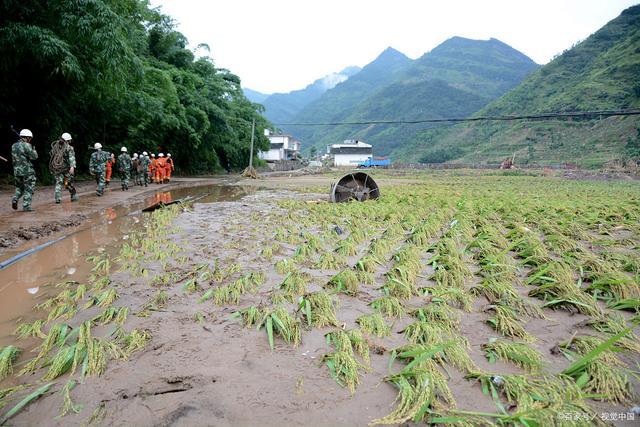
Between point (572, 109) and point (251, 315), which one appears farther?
point (572, 109)

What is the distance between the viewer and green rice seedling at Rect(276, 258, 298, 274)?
4514 millimetres

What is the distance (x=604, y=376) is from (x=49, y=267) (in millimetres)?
5813

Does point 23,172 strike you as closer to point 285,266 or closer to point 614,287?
point 285,266

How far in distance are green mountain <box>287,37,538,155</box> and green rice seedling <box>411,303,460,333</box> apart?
92089 mm

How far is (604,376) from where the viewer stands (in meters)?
2.22

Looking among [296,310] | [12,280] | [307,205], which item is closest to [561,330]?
[296,310]

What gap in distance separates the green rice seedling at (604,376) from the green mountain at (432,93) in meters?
92.8

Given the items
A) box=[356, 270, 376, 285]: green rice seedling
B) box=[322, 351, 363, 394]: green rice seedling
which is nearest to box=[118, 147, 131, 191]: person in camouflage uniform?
box=[356, 270, 376, 285]: green rice seedling

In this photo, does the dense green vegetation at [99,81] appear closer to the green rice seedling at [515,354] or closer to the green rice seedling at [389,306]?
the green rice seedling at [389,306]

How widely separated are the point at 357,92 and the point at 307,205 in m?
171

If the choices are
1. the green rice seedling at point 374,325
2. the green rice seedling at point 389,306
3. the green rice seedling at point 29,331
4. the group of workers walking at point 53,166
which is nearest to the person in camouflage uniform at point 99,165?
the group of workers walking at point 53,166

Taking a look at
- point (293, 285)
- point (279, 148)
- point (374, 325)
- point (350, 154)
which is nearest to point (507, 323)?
point (374, 325)

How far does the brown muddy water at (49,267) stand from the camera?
3.41 m

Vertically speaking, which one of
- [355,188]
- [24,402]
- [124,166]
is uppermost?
[124,166]
